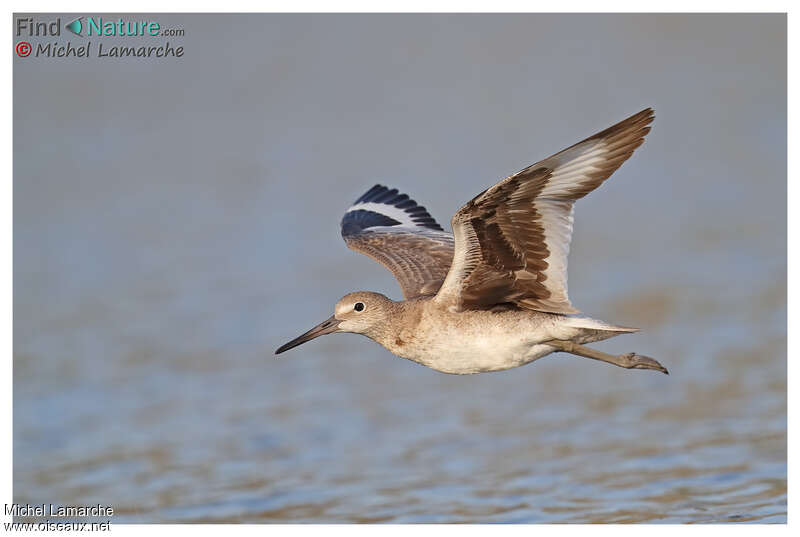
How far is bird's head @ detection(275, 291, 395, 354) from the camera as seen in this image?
310 inches

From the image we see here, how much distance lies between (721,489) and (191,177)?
9576mm

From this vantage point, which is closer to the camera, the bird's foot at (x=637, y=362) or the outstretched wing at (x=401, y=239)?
the bird's foot at (x=637, y=362)

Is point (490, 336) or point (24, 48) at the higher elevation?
point (24, 48)

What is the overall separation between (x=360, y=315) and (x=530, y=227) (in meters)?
1.32

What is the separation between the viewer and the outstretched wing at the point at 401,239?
29.0ft

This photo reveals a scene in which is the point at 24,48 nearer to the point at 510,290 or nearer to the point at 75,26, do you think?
the point at 75,26

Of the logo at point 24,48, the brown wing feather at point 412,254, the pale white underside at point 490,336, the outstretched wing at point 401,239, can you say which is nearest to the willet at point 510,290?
the pale white underside at point 490,336

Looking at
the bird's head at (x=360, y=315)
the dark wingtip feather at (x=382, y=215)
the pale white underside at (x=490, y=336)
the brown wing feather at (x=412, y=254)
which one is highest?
the dark wingtip feather at (x=382, y=215)

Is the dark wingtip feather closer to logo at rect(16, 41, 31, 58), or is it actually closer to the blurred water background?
the blurred water background

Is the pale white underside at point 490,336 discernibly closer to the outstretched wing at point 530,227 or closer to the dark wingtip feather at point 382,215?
the outstretched wing at point 530,227

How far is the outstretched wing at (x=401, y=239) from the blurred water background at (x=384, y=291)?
5.48ft

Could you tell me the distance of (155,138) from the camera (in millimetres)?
17250

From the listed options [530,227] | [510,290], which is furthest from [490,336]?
[530,227]

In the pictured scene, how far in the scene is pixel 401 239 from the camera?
9.59 m
